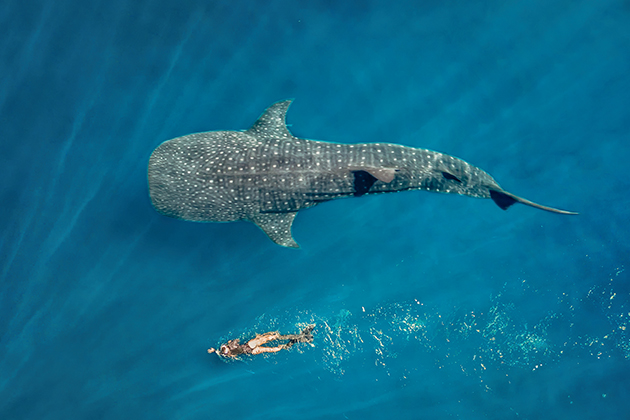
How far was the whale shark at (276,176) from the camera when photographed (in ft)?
20.7

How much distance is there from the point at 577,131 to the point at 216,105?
7.44 meters

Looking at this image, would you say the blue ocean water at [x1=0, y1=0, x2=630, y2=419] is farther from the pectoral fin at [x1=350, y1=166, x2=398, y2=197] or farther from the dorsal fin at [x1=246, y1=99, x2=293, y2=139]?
the pectoral fin at [x1=350, y1=166, x2=398, y2=197]

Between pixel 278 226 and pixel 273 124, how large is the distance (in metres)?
1.99

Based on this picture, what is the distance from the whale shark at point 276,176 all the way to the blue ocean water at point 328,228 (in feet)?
2.88

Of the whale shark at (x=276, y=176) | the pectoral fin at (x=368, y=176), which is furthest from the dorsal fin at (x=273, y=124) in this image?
the pectoral fin at (x=368, y=176)

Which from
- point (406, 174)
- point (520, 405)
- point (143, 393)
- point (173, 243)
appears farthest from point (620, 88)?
point (143, 393)

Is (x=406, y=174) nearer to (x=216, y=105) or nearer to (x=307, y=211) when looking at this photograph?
(x=307, y=211)

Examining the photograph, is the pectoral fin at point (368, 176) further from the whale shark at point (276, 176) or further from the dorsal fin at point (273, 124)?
the dorsal fin at point (273, 124)

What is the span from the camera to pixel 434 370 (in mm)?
7809

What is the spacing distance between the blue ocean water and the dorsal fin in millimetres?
360

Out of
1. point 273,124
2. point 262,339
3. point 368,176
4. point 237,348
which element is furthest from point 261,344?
point 273,124

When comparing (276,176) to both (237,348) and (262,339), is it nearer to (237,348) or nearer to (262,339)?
(262,339)

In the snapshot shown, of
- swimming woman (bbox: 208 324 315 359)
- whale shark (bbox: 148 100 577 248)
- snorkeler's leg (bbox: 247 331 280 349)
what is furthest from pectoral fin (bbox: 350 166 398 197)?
snorkeler's leg (bbox: 247 331 280 349)

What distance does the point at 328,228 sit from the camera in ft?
25.1
